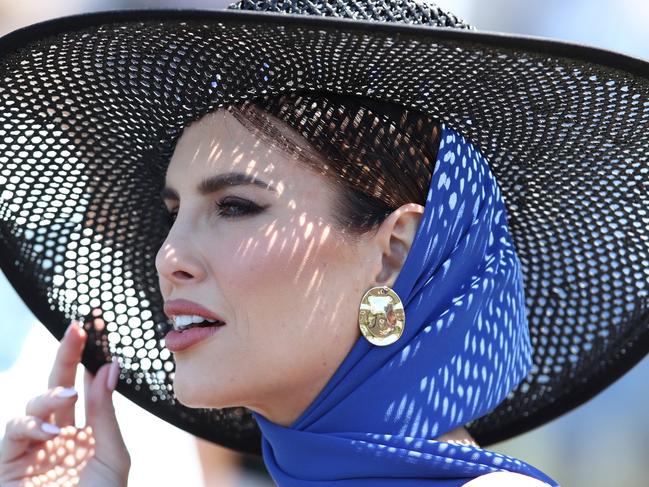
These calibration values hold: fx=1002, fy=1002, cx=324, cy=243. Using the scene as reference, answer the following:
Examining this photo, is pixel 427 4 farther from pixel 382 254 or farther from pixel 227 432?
pixel 227 432

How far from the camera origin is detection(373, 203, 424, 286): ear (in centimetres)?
184

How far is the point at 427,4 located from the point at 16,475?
4.30 feet

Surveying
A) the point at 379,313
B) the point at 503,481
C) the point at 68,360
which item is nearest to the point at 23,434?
the point at 68,360

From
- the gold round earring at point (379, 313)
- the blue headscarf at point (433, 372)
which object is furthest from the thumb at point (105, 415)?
the gold round earring at point (379, 313)

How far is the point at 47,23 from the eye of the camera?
1.79m

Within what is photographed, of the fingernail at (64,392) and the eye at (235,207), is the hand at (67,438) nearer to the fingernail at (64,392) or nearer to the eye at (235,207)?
the fingernail at (64,392)

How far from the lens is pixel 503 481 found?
5.46ft

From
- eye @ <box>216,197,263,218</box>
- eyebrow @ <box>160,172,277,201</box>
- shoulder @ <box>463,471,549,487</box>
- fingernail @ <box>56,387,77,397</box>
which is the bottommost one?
shoulder @ <box>463,471,549,487</box>

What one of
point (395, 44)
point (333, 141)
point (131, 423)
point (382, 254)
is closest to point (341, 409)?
point (382, 254)

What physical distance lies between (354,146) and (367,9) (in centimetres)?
25

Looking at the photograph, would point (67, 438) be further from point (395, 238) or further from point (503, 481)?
point (503, 481)

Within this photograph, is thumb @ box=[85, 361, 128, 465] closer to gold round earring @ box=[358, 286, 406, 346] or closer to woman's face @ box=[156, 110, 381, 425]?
woman's face @ box=[156, 110, 381, 425]

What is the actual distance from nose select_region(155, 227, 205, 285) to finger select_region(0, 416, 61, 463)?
0.54m

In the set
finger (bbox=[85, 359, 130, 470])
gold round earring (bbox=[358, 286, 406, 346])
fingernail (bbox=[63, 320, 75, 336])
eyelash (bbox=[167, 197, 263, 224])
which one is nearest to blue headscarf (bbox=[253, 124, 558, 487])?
gold round earring (bbox=[358, 286, 406, 346])
